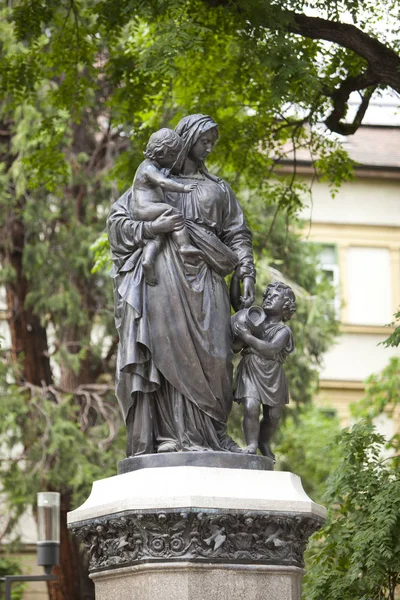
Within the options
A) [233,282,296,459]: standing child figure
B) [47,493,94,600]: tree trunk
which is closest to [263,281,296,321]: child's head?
[233,282,296,459]: standing child figure

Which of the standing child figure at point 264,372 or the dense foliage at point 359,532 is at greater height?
the standing child figure at point 264,372

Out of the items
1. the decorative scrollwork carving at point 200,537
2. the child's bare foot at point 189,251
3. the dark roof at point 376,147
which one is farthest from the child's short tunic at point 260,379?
the dark roof at point 376,147

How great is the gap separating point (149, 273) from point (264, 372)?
0.99 meters

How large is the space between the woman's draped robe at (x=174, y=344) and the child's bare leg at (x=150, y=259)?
40 mm

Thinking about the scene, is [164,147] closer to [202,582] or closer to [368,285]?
[202,582]

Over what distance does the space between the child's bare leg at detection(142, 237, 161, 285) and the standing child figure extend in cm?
62

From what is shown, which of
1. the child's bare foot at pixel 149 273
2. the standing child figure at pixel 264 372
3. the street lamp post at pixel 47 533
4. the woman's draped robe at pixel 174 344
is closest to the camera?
the woman's draped robe at pixel 174 344

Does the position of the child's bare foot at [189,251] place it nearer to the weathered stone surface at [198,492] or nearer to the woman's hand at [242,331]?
the woman's hand at [242,331]

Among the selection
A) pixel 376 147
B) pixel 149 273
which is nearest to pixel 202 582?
pixel 149 273

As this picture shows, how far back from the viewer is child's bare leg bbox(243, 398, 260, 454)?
9.38m

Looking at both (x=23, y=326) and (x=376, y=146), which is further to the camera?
(x=376, y=146)

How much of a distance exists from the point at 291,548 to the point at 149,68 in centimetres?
663

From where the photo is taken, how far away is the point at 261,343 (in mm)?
9461

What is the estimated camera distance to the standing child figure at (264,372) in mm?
9430
